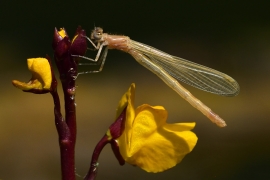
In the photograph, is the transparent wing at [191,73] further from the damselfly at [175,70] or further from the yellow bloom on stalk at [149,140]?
the yellow bloom on stalk at [149,140]

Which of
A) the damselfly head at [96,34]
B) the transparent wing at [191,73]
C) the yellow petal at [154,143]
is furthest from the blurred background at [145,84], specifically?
the yellow petal at [154,143]

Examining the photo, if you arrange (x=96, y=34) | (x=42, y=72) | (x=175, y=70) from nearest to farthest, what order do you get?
(x=42, y=72), (x=96, y=34), (x=175, y=70)

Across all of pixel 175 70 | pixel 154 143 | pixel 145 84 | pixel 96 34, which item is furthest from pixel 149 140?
pixel 145 84

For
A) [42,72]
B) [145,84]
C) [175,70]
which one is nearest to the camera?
[42,72]

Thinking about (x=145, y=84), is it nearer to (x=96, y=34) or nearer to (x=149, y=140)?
(x=96, y=34)

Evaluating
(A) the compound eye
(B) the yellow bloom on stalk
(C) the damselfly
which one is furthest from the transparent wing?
(B) the yellow bloom on stalk

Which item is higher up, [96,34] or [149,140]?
[96,34]

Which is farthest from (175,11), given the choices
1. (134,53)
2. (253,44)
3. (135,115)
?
(135,115)
